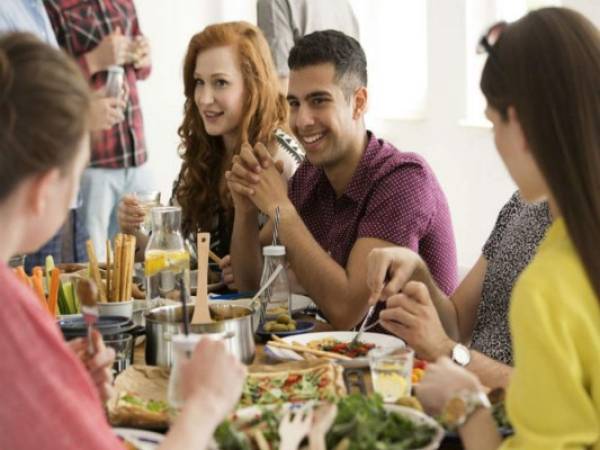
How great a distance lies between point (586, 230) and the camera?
4.39ft

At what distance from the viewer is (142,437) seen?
62.5 inches

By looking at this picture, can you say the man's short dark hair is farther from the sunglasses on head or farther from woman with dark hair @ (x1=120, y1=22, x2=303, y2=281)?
the sunglasses on head

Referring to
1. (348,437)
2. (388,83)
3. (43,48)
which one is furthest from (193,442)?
(388,83)

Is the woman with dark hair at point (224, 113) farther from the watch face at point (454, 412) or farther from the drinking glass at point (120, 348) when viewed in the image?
the watch face at point (454, 412)

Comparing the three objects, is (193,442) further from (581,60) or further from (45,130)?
(581,60)

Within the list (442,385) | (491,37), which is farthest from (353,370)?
(491,37)

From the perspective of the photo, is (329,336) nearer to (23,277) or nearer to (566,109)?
(23,277)

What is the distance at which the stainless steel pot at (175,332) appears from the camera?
6.08 feet

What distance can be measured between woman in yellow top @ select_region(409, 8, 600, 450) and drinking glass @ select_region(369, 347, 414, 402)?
1.01ft

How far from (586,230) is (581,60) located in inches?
8.9

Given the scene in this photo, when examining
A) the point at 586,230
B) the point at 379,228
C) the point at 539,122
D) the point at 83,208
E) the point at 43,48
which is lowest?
the point at 83,208

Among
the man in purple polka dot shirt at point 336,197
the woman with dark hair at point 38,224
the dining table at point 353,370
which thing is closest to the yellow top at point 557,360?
the dining table at point 353,370

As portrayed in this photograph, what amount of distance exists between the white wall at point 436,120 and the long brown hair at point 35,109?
3.49 meters

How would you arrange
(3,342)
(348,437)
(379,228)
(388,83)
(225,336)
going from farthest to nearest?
1. (388,83)
2. (379,228)
3. (225,336)
4. (348,437)
5. (3,342)
